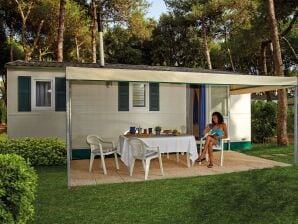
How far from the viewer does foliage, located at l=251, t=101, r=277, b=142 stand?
1273 cm

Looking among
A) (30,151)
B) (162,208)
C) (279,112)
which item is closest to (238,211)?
(162,208)

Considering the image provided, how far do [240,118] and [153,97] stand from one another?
3177 millimetres

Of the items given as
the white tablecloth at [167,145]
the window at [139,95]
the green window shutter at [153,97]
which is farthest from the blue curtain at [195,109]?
the white tablecloth at [167,145]

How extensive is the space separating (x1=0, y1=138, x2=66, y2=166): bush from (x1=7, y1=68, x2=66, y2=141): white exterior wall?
21.0 inches

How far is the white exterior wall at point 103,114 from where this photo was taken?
952 cm

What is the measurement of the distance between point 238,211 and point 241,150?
6467 millimetres

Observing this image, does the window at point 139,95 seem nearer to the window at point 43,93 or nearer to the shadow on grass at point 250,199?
the window at point 43,93

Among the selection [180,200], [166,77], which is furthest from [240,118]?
[180,200]

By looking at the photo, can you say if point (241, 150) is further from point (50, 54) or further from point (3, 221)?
point (50, 54)

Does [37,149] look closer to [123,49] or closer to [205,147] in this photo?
[205,147]

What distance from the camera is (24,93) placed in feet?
29.2

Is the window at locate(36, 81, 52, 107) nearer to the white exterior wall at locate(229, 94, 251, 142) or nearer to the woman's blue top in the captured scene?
the woman's blue top

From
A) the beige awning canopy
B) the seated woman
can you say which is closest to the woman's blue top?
the seated woman

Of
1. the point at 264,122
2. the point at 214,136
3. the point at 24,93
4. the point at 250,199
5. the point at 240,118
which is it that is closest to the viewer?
the point at 250,199
